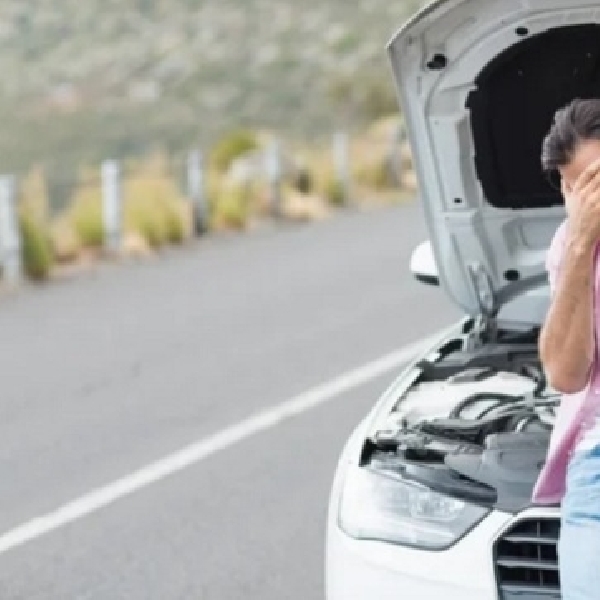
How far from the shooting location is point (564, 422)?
4207 mm

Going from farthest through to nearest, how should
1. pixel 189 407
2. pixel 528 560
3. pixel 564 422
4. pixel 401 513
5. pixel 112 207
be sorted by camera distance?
pixel 112 207
pixel 189 407
pixel 401 513
pixel 528 560
pixel 564 422

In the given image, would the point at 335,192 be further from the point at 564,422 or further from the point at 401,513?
the point at 564,422

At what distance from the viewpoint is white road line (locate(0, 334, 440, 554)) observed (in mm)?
7723

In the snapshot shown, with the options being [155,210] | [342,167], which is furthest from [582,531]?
[342,167]

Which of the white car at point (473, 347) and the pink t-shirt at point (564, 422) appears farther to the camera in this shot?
the white car at point (473, 347)

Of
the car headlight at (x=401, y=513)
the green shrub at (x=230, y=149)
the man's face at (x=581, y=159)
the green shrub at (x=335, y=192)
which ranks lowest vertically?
the green shrub at (x=335, y=192)

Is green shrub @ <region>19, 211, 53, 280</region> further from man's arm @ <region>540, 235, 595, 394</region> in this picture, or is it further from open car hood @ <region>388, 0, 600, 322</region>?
man's arm @ <region>540, 235, 595, 394</region>

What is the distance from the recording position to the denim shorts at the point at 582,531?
3953mm

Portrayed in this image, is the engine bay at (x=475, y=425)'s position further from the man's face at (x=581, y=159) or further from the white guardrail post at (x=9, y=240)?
the white guardrail post at (x=9, y=240)

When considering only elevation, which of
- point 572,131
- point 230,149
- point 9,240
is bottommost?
point 230,149

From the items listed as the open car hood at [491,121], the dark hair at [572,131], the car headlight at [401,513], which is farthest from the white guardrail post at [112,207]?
the dark hair at [572,131]

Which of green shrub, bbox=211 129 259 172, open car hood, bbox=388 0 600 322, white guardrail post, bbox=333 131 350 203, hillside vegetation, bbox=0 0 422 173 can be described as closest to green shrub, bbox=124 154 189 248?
white guardrail post, bbox=333 131 350 203

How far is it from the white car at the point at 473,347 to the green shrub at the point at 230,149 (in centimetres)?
2251

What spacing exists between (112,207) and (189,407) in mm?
9821
